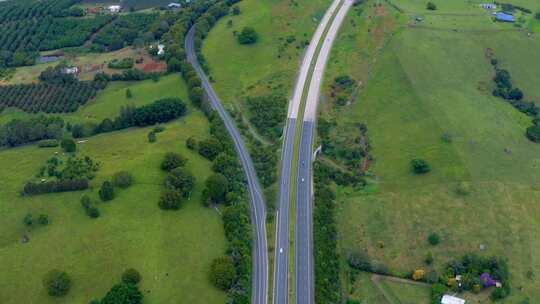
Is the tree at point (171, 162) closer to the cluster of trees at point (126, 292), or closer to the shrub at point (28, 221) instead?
the cluster of trees at point (126, 292)

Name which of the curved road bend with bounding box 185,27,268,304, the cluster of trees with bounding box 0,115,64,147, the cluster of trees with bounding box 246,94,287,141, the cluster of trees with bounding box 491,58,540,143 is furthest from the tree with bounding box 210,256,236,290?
the cluster of trees with bounding box 491,58,540,143

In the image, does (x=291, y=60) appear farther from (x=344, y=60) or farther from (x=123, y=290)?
(x=123, y=290)

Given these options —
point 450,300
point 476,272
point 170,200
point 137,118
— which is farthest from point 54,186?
point 476,272

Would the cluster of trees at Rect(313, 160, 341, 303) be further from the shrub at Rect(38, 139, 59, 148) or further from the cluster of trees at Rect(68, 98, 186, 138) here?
the shrub at Rect(38, 139, 59, 148)

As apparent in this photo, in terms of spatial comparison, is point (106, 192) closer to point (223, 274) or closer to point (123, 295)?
point (123, 295)

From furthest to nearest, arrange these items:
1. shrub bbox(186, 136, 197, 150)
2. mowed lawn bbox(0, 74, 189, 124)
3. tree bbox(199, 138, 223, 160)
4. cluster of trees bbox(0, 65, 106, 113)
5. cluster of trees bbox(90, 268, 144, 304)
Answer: cluster of trees bbox(0, 65, 106, 113) < mowed lawn bbox(0, 74, 189, 124) < shrub bbox(186, 136, 197, 150) < tree bbox(199, 138, 223, 160) < cluster of trees bbox(90, 268, 144, 304)

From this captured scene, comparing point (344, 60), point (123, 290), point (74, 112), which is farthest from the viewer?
point (344, 60)

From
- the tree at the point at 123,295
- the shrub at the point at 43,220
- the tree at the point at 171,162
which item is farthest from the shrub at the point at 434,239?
the shrub at the point at 43,220

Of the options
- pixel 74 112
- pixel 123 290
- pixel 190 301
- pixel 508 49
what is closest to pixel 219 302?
pixel 190 301
